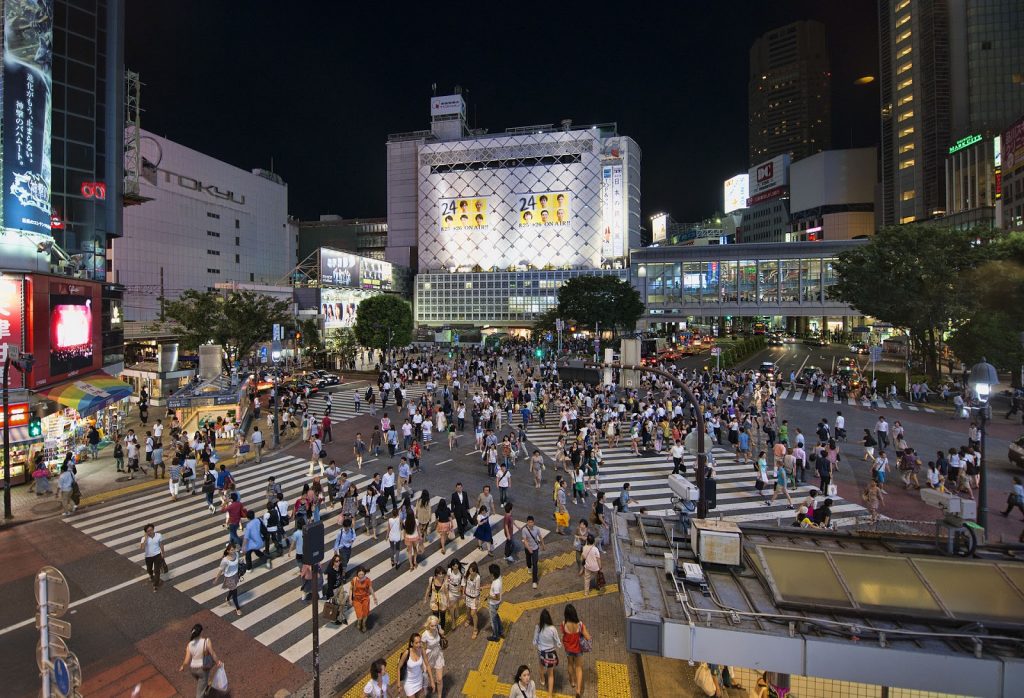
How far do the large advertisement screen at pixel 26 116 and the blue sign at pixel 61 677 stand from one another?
22.9 metres

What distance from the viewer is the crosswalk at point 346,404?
30734 millimetres

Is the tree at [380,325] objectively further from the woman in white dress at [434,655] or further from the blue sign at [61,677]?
the blue sign at [61,677]

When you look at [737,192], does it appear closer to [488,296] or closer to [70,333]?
[488,296]

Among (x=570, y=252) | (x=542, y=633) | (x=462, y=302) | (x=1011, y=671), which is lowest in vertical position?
(x=542, y=633)

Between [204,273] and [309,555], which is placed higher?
[204,273]

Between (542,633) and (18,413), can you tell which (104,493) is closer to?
(18,413)

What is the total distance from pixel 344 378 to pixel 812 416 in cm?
3574

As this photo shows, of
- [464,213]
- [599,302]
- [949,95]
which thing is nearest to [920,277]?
[599,302]

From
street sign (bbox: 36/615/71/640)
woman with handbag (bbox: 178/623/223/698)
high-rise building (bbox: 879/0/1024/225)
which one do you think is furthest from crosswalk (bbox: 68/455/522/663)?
high-rise building (bbox: 879/0/1024/225)

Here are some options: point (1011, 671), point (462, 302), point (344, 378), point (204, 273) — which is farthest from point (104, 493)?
point (462, 302)

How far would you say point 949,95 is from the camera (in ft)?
322

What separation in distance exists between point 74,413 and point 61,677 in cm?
2182

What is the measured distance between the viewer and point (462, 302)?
329ft

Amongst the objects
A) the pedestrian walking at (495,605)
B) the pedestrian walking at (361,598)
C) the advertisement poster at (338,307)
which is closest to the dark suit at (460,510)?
the pedestrian walking at (361,598)
